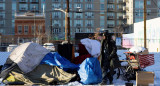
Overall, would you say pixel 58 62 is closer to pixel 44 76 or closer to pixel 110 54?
pixel 44 76

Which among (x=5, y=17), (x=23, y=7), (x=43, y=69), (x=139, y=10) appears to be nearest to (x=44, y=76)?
(x=43, y=69)

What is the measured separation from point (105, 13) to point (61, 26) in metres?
14.3

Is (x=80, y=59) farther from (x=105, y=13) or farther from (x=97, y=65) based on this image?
(x=105, y=13)

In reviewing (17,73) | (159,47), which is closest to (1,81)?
(17,73)

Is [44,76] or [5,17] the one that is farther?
[5,17]

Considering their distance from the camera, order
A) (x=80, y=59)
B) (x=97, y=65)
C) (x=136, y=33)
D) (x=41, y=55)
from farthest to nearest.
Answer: (x=136, y=33) < (x=80, y=59) < (x=41, y=55) < (x=97, y=65)

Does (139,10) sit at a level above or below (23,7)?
below

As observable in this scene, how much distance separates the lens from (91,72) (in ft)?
31.7

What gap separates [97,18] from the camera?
240 feet

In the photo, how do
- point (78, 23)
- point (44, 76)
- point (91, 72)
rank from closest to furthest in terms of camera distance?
point (91, 72) → point (44, 76) → point (78, 23)

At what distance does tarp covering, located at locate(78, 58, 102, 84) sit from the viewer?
9.65 m

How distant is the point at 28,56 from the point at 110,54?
3.64 metres

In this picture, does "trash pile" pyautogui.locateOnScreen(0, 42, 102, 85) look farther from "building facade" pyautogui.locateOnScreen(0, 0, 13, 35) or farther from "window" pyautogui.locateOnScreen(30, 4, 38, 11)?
A: "building facade" pyautogui.locateOnScreen(0, 0, 13, 35)

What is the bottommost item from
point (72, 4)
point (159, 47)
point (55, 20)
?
point (159, 47)
